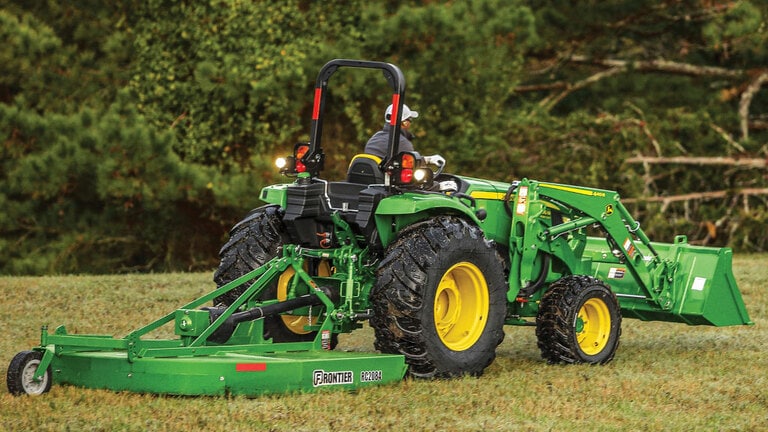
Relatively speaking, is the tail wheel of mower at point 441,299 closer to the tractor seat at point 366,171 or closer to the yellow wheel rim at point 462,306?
the yellow wheel rim at point 462,306

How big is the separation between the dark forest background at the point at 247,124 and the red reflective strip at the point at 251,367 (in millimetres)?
12398

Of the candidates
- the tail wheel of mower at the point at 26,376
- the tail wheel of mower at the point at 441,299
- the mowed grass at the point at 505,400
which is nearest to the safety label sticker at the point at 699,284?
the mowed grass at the point at 505,400

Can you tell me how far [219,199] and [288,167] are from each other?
10984 millimetres

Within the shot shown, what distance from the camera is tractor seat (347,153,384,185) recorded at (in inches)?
343

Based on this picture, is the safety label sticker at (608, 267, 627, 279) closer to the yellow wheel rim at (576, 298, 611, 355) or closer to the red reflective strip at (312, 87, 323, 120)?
the yellow wheel rim at (576, 298, 611, 355)

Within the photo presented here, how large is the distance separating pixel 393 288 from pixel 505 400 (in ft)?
3.33

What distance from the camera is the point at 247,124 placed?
2070 cm

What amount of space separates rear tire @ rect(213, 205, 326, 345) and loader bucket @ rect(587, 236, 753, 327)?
261cm

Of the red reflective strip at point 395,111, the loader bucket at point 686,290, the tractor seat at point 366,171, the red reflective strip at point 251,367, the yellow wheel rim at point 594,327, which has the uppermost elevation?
the red reflective strip at point 395,111

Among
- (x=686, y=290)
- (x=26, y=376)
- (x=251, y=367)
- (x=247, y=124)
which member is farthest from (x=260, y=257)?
(x=247, y=124)

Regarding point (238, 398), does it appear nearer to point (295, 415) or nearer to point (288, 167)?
point (295, 415)

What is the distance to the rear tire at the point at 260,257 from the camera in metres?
8.93

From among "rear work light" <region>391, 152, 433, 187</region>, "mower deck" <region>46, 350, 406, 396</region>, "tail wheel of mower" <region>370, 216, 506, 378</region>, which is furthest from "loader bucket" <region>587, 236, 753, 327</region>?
"mower deck" <region>46, 350, 406, 396</region>

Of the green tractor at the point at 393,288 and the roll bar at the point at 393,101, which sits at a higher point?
the roll bar at the point at 393,101
